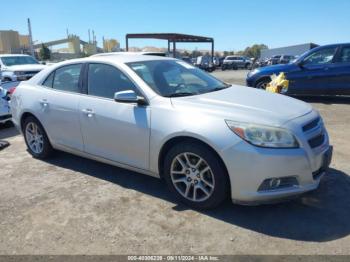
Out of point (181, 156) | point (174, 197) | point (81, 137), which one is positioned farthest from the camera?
point (81, 137)

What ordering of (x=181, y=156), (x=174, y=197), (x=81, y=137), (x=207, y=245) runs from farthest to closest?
(x=81, y=137), (x=174, y=197), (x=181, y=156), (x=207, y=245)

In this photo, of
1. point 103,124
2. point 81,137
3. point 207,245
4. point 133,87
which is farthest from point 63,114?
point 207,245

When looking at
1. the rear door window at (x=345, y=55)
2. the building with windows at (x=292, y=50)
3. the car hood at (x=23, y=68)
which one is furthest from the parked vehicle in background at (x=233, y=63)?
the rear door window at (x=345, y=55)

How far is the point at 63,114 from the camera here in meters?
4.84

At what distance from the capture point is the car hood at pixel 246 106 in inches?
138

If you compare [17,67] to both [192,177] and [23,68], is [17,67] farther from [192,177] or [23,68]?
[192,177]

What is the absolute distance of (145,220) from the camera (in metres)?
3.66

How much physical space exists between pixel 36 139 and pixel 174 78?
2.52 m

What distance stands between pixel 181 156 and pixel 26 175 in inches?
98.3

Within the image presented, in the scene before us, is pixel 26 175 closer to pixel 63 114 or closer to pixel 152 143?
pixel 63 114

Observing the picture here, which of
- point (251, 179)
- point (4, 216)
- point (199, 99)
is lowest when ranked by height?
point (4, 216)

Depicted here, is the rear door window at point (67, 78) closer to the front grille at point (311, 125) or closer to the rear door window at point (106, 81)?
the rear door window at point (106, 81)

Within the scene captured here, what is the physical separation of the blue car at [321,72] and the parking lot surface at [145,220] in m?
5.76

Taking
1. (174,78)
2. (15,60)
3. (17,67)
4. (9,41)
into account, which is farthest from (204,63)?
(9,41)
